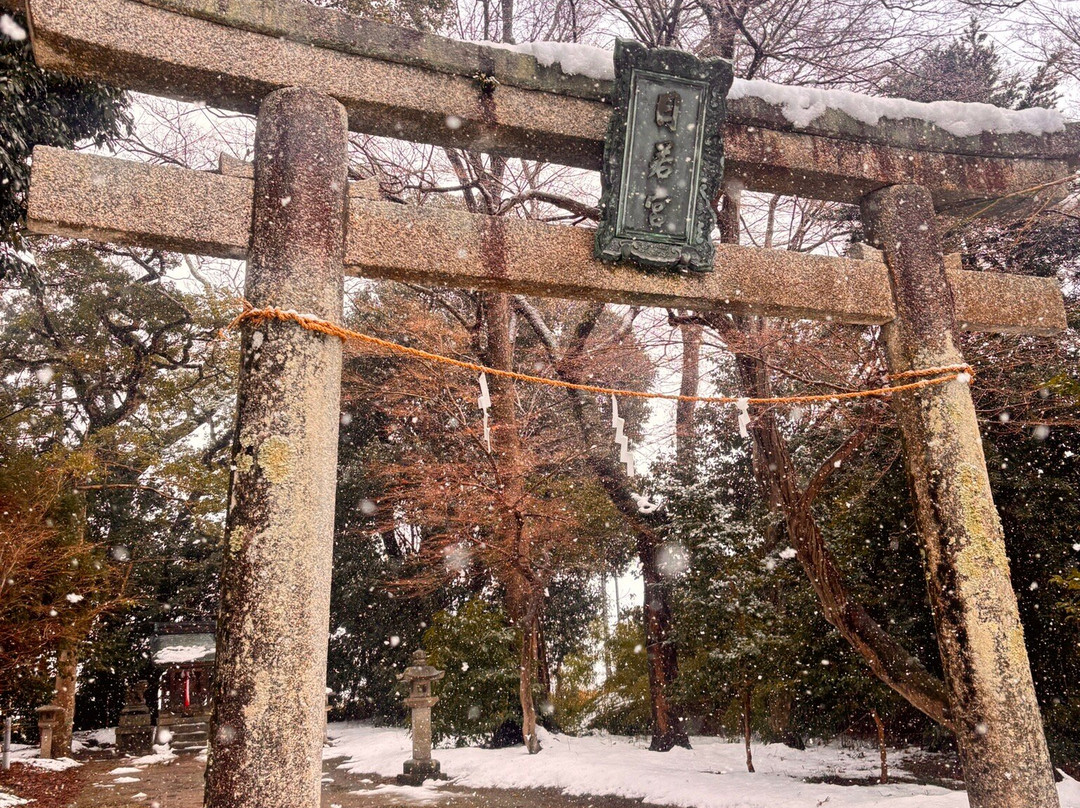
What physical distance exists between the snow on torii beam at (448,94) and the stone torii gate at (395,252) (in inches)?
0.4

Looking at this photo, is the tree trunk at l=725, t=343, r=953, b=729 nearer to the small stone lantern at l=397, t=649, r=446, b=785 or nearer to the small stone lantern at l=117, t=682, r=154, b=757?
the small stone lantern at l=397, t=649, r=446, b=785

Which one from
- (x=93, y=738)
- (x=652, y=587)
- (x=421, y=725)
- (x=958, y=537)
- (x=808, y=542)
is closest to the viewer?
(x=958, y=537)

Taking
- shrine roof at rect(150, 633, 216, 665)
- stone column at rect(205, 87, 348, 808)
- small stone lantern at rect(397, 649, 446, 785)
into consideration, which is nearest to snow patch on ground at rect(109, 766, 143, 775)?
shrine roof at rect(150, 633, 216, 665)

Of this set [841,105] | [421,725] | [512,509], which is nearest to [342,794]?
[421,725]

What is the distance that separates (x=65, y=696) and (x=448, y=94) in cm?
1406

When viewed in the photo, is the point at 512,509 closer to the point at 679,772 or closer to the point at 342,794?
the point at 679,772

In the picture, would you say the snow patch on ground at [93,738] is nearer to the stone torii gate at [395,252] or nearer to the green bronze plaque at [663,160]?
the stone torii gate at [395,252]

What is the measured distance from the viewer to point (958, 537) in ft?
10.1

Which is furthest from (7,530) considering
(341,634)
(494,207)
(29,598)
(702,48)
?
(702,48)

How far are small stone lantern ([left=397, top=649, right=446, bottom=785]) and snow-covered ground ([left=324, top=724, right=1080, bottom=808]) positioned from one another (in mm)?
288

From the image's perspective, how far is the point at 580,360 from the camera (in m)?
8.85

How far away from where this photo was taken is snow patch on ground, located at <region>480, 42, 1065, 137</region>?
313cm

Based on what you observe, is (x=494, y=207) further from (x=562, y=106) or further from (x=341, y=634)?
(x=341, y=634)

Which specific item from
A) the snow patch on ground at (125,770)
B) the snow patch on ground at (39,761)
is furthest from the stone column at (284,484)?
the snow patch on ground at (39,761)
